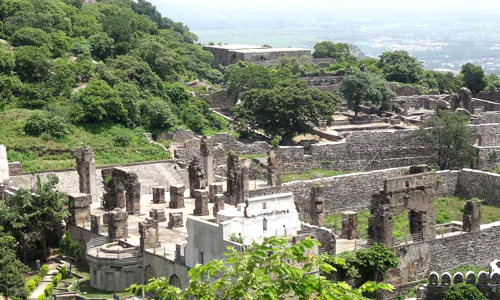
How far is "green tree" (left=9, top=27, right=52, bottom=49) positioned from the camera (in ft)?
237

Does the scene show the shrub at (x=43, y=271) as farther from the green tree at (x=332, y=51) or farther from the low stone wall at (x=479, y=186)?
the green tree at (x=332, y=51)

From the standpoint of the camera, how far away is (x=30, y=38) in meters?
72.1

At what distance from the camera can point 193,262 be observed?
35.2 meters

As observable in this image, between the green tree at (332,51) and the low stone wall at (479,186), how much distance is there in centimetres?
6059

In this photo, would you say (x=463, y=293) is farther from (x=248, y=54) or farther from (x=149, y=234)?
(x=248, y=54)

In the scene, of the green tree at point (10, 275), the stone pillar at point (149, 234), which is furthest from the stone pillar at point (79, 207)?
the stone pillar at point (149, 234)

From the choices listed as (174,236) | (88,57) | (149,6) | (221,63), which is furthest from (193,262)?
(149,6)

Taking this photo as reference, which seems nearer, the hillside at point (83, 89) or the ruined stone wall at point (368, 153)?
the ruined stone wall at point (368, 153)

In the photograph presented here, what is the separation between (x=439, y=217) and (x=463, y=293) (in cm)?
1118

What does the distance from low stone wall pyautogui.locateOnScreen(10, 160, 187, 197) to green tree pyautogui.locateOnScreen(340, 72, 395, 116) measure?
2224 centimetres

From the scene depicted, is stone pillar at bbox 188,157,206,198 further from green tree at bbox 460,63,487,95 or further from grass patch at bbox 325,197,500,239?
green tree at bbox 460,63,487,95

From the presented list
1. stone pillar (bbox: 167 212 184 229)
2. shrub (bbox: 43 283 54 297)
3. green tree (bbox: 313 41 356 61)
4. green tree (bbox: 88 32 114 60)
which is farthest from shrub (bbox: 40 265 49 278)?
green tree (bbox: 313 41 356 61)

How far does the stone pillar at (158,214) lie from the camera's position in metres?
42.6

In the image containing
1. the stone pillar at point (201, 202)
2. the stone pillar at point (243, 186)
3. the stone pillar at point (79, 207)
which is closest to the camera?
the stone pillar at point (79, 207)
